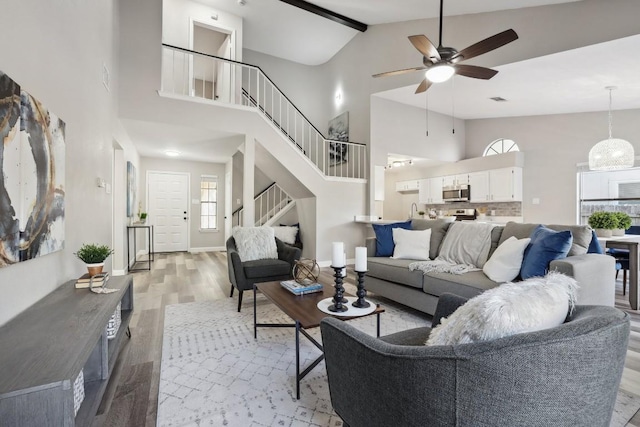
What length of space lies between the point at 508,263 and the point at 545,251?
287mm

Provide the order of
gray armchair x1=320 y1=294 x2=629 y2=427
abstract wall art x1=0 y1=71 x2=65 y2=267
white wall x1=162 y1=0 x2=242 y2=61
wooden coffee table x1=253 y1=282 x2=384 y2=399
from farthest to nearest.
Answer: white wall x1=162 y1=0 x2=242 y2=61
wooden coffee table x1=253 y1=282 x2=384 y2=399
abstract wall art x1=0 y1=71 x2=65 y2=267
gray armchair x1=320 y1=294 x2=629 y2=427

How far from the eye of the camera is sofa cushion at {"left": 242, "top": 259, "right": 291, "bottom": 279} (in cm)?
336

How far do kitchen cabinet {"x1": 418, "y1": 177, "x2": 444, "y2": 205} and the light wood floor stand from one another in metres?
3.84

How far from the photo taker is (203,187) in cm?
796

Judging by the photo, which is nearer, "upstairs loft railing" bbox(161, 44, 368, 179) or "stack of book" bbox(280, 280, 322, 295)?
"stack of book" bbox(280, 280, 322, 295)

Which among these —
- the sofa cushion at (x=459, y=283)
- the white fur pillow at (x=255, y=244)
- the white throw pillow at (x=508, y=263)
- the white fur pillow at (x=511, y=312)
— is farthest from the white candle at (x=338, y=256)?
the white fur pillow at (x=255, y=244)

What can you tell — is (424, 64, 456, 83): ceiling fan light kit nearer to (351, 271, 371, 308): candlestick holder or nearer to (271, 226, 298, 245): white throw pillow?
(351, 271, 371, 308): candlestick holder

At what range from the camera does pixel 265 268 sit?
344 centimetres

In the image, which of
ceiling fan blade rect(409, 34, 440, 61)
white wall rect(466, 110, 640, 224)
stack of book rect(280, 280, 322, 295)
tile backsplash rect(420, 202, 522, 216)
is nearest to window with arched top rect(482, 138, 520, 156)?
white wall rect(466, 110, 640, 224)

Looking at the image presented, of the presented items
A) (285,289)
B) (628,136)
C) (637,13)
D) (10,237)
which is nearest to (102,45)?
(10,237)

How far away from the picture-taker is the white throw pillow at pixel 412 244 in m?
3.54

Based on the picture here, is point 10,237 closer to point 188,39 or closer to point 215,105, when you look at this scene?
point 215,105

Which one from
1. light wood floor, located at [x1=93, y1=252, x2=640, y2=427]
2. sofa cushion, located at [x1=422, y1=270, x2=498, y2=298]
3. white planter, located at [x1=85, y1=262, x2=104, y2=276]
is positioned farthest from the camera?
sofa cushion, located at [x1=422, y1=270, x2=498, y2=298]

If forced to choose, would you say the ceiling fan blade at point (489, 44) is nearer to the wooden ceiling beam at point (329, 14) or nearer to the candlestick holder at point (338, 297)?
the candlestick holder at point (338, 297)
